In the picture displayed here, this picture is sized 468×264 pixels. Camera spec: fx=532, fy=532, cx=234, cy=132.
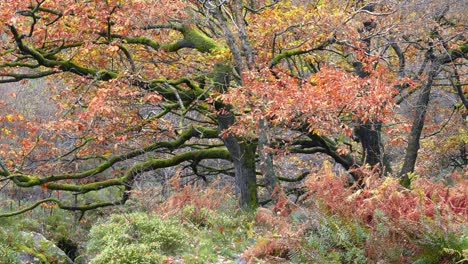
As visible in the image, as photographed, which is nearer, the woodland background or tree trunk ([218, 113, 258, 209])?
the woodland background

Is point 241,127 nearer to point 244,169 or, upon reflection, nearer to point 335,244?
point 244,169

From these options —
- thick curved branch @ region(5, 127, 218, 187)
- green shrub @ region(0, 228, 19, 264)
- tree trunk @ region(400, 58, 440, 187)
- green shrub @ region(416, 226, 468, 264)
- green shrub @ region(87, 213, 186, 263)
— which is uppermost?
tree trunk @ region(400, 58, 440, 187)

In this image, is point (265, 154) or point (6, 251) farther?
point (265, 154)

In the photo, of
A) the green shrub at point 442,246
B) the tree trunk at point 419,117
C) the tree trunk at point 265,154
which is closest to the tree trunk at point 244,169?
the tree trunk at point 265,154

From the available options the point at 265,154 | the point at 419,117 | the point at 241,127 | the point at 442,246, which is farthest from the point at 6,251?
the point at 419,117

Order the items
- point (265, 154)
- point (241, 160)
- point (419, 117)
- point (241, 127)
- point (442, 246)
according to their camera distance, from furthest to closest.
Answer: point (419, 117) → point (241, 160) → point (265, 154) → point (241, 127) → point (442, 246)

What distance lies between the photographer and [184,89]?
470 inches

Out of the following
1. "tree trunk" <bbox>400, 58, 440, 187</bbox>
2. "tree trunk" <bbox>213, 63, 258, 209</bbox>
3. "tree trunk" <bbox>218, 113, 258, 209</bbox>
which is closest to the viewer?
"tree trunk" <bbox>213, 63, 258, 209</bbox>

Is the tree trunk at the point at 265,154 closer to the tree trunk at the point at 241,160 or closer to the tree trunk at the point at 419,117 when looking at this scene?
the tree trunk at the point at 241,160

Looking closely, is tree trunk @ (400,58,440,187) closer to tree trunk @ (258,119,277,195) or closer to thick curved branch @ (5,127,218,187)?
tree trunk @ (258,119,277,195)

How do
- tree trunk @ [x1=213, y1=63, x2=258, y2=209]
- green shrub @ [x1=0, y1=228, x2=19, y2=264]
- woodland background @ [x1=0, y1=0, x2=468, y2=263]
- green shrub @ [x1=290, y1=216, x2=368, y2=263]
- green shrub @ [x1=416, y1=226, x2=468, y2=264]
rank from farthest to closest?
1. tree trunk @ [x1=213, y1=63, x2=258, y2=209]
2. green shrub @ [x1=0, y1=228, x2=19, y2=264]
3. woodland background @ [x1=0, y1=0, x2=468, y2=263]
4. green shrub @ [x1=290, y1=216, x2=368, y2=263]
5. green shrub @ [x1=416, y1=226, x2=468, y2=264]

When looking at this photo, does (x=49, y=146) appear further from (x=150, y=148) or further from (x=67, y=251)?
(x=150, y=148)

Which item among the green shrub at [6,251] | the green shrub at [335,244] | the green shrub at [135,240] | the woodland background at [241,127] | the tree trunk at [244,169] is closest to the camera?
the green shrub at [335,244]

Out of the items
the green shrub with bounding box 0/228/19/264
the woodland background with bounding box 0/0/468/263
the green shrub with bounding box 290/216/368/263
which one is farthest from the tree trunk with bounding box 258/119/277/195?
the green shrub with bounding box 0/228/19/264
